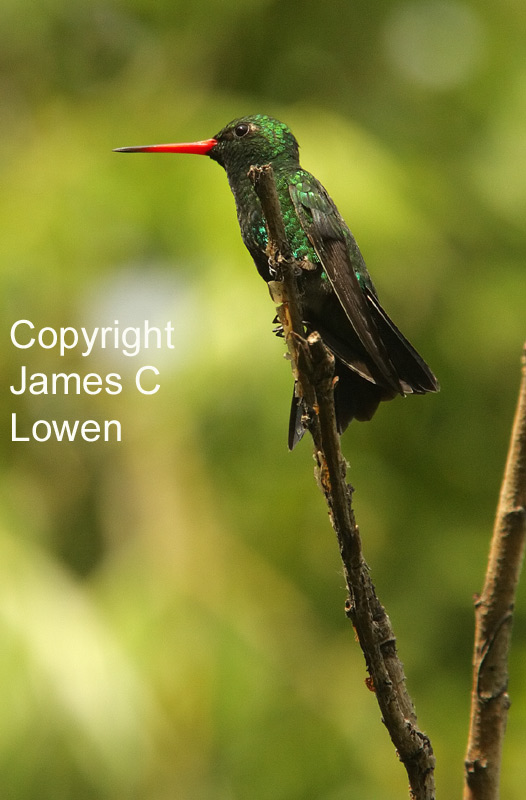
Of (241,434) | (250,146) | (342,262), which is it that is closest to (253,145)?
(250,146)

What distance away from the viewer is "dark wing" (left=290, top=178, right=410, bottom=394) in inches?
92.8

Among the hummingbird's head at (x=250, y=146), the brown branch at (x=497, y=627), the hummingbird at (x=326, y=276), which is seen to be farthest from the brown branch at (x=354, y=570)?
the hummingbird's head at (x=250, y=146)

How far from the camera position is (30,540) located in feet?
20.2

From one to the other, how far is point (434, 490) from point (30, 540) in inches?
171

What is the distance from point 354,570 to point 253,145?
5.55 ft

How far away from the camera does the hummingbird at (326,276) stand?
7.82 ft

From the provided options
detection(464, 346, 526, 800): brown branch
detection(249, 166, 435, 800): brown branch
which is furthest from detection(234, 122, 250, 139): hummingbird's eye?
detection(464, 346, 526, 800): brown branch

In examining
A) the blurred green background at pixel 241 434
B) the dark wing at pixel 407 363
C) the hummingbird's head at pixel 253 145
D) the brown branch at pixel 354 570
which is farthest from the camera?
the blurred green background at pixel 241 434

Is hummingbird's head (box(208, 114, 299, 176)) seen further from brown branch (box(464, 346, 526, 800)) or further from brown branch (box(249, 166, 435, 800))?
brown branch (box(464, 346, 526, 800))

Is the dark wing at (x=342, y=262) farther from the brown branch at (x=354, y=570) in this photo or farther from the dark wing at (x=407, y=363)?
the brown branch at (x=354, y=570)

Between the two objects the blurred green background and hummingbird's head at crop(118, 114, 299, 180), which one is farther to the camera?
the blurred green background

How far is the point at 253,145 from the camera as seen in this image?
3100 mm

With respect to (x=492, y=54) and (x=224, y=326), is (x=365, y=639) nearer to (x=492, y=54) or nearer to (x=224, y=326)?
(x=224, y=326)

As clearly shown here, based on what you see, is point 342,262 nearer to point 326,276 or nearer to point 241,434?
point 326,276
